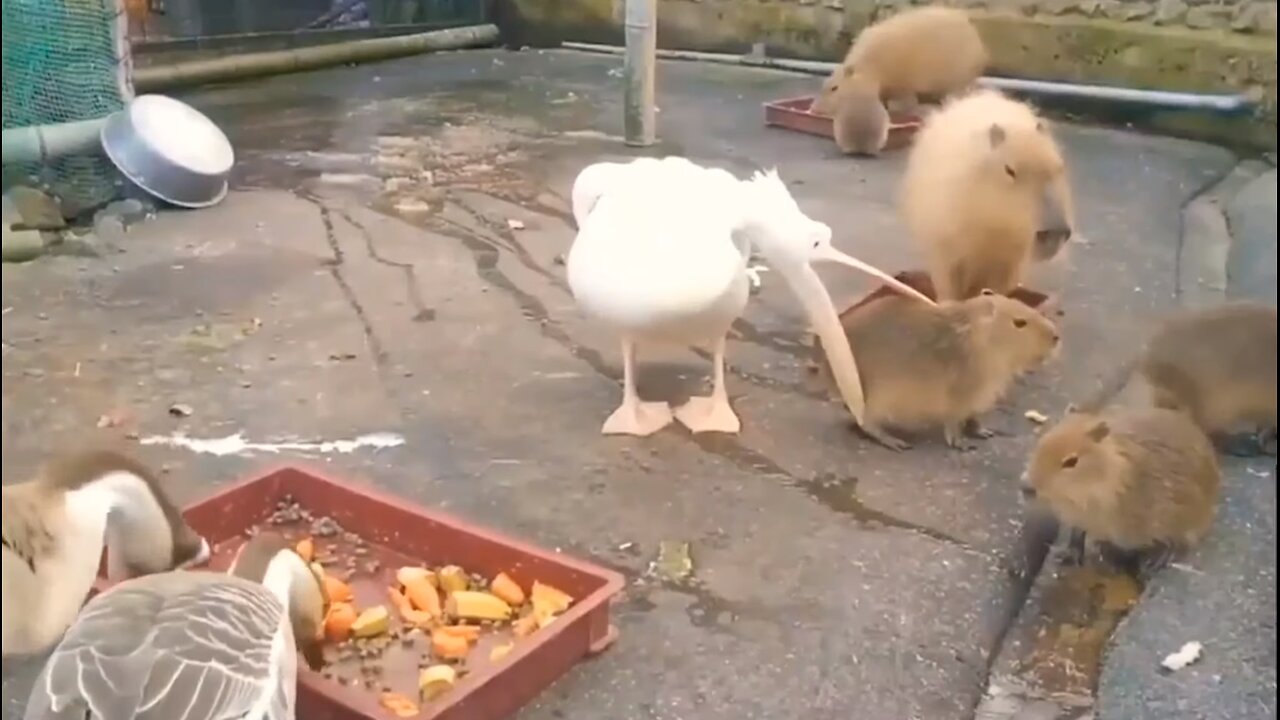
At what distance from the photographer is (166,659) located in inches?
33.1

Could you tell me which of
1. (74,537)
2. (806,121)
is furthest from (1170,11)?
(806,121)

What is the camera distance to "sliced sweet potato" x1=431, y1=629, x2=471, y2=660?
1.20 m

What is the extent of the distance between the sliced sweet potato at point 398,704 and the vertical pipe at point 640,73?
2187mm

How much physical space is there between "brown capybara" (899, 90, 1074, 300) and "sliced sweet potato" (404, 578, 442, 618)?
84 cm

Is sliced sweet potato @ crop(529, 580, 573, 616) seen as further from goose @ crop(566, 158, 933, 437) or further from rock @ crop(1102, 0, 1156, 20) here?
rock @ crop(1102, 0, 1156, 20)

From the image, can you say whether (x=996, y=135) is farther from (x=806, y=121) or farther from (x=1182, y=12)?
(x=806, y=121)

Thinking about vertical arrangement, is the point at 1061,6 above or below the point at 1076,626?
above

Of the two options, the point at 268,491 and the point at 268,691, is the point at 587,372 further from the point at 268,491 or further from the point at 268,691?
the point at 268,691

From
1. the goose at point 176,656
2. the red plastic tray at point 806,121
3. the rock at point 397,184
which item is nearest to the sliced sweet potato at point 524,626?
the goose at point 176,656

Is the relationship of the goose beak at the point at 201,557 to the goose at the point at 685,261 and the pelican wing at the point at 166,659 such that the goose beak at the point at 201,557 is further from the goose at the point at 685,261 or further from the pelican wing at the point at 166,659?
the goose at the point at 685,261

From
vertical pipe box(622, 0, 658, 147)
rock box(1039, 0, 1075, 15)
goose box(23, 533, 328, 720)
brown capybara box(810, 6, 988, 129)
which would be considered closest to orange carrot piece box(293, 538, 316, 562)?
goose box(23, 533, 328, 720)

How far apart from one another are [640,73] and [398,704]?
2272 millimetres

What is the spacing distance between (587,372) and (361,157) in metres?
1.40

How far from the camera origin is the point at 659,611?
1312mm
